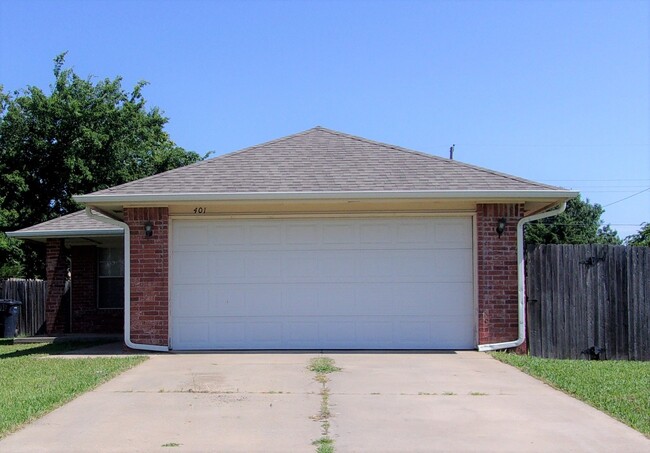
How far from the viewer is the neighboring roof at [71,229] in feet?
47.4

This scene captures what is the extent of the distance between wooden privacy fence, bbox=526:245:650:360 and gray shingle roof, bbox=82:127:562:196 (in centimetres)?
141

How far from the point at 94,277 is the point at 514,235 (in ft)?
33.3

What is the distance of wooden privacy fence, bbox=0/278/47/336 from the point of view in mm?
17609

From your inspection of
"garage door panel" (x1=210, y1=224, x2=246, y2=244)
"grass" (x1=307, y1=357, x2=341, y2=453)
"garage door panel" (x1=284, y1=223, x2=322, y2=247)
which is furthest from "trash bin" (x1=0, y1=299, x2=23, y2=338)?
"grass" (x1=307, y1=357, x2=341, y2=453)

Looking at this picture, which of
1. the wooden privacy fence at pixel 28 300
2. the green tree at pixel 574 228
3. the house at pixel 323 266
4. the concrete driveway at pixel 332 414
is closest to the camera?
the concrete driveway at pixel 332 414

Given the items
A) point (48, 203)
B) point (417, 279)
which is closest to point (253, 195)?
point (417, 279)

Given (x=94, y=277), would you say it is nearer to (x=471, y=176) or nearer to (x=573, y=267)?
(x=471, y=176)

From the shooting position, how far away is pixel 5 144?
25547mm

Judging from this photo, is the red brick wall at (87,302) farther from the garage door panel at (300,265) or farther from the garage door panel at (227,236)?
the garage door panel at (300,265)

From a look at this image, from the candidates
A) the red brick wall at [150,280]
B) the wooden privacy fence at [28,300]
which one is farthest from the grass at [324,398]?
the wooden privacy fence at [28,300]

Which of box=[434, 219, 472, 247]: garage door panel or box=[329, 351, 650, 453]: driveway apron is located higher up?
box=[434, 219, 472, 247]: garage door panel

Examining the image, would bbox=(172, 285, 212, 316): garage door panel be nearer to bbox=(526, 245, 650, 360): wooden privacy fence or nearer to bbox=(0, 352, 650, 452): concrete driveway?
bbox=(0, 352, 650, 452): concrete driveway

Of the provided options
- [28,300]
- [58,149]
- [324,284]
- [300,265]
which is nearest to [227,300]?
[300,265]

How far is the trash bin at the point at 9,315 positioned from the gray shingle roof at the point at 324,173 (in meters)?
7.27
